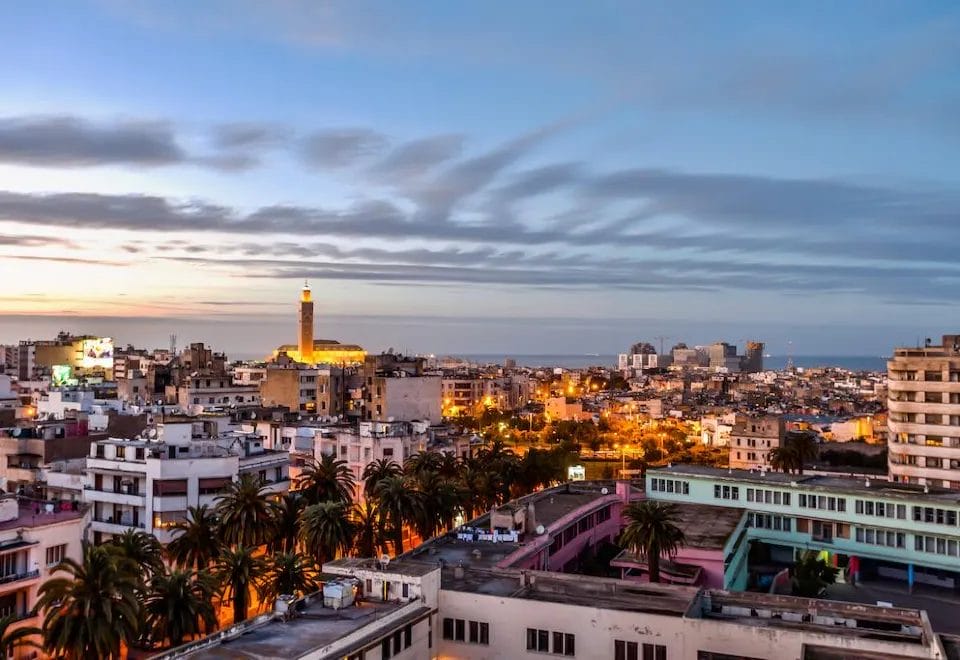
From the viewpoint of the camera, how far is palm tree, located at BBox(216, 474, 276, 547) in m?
46.9

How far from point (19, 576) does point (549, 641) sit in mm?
25857

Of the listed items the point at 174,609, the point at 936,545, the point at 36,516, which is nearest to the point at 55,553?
the point at 36,516

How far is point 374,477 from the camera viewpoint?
63.2m

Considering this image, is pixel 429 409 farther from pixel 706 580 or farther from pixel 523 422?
pixel 706 580

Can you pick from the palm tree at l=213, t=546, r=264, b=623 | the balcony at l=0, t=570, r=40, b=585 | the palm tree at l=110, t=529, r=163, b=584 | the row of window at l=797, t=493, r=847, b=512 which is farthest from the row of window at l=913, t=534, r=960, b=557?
the balcony at l=0, t=570, r=40, b=585

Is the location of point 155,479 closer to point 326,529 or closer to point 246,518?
point 246,518

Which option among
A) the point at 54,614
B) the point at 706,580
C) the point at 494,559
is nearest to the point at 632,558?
the point at 706,580

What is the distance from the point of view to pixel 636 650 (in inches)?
1215

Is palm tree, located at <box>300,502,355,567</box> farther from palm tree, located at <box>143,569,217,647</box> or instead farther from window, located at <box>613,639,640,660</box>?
window, located at <box>613,639,640,660</box>

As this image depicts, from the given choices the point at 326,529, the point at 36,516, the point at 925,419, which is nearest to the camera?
the point at 36,516

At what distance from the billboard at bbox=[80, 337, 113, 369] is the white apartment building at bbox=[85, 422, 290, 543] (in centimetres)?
14427

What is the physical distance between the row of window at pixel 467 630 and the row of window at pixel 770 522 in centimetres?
3575

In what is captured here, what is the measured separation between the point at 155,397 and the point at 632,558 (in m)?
89.4

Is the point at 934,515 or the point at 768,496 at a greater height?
the point at 768,496
